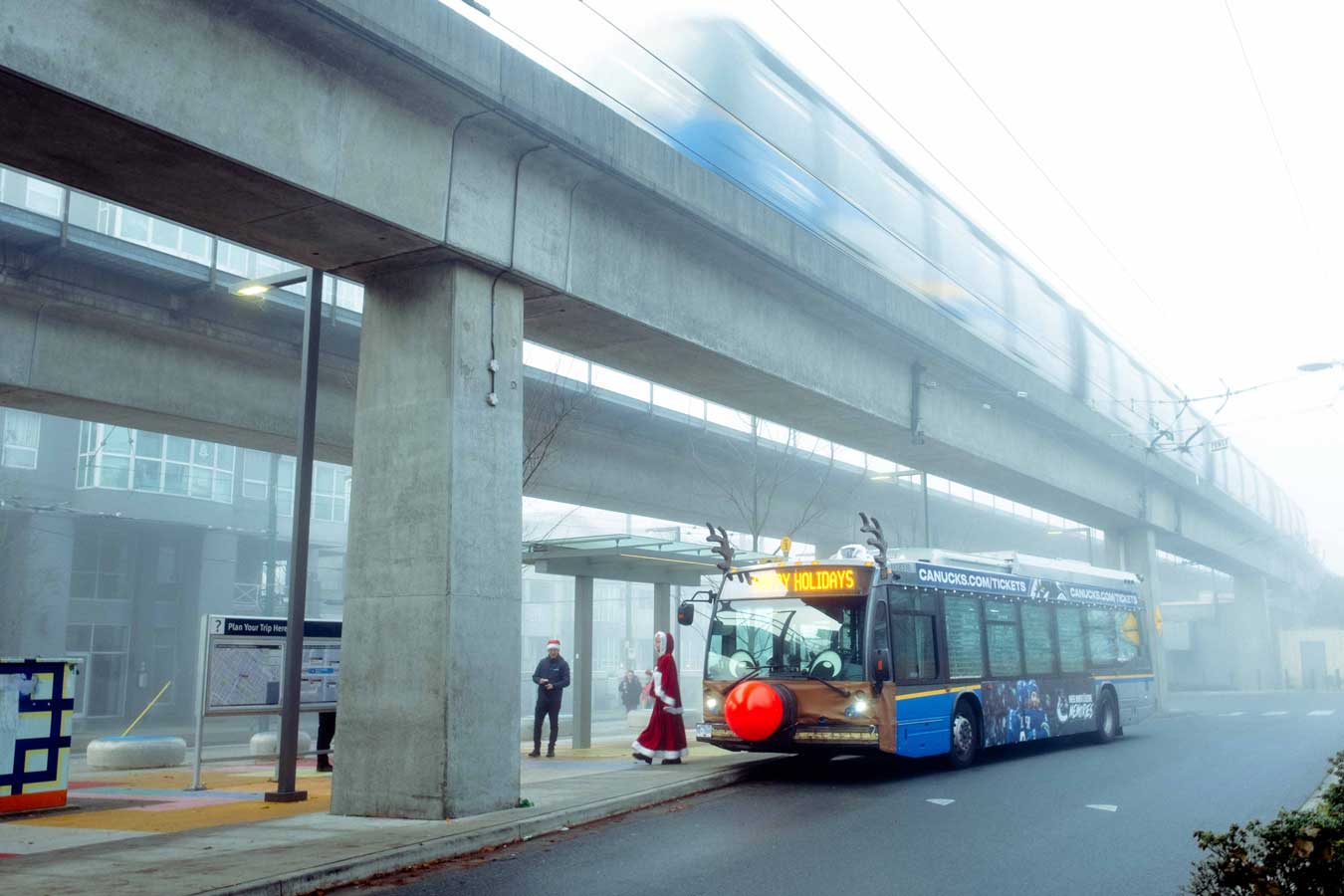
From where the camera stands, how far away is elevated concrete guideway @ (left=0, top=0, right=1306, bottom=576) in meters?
8.90

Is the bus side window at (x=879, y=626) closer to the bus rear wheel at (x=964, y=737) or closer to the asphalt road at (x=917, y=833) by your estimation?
the asphalt road at (x=917, y=833)

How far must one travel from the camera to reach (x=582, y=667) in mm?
20672

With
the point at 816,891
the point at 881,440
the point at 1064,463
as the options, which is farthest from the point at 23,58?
the point at 1064,463

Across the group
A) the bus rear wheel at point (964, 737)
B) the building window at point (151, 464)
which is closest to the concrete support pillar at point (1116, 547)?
the bus rear wheel at point (964, 737)

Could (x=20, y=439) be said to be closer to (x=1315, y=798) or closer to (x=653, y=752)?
(x=653, y=752)

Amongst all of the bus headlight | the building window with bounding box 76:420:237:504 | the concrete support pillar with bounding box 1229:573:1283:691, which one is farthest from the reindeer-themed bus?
the concrete support pillar with bounding box 1229:573:1283:691

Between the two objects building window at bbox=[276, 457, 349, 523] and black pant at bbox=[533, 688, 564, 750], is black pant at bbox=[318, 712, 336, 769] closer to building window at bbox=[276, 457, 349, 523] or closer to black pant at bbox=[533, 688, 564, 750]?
black pant at bbox=[533, 688, 564, 750]

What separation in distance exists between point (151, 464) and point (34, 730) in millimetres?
41510

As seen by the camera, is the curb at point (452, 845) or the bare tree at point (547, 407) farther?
the bare tree at point (547, 407)

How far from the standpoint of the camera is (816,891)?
8188 millimetres

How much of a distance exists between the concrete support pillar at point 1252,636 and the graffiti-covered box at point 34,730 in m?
59.9

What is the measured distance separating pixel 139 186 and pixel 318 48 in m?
1.89

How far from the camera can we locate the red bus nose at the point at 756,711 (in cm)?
1463

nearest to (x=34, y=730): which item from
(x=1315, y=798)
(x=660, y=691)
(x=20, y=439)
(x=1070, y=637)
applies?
(x=660, y=691)
